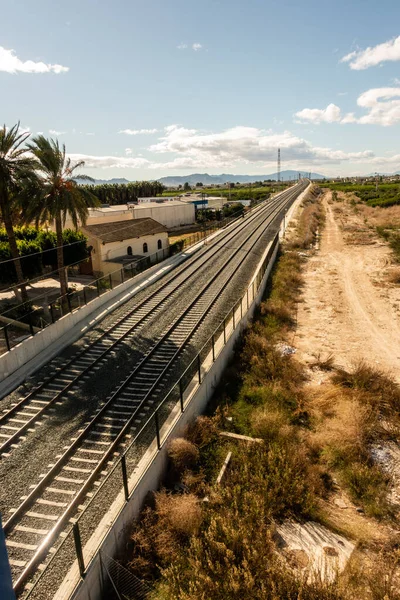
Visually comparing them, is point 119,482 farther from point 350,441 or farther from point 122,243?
point 122,243

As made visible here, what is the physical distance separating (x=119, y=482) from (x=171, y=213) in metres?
60.5

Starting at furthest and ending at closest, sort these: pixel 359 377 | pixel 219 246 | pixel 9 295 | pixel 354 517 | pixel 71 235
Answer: pixel 219 246 → pixel 71 235 → pixel 9 295 → pixel 359 377 → pixel 354 517

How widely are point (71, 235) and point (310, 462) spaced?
30162 millimetres

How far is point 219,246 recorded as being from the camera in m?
46.0

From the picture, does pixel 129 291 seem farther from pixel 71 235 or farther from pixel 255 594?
pixel 255 594

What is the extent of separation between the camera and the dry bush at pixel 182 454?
11.1 metres

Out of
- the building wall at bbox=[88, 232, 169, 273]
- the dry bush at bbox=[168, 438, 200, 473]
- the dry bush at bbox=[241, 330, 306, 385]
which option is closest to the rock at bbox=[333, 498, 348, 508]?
the dry bush at bbox=[168, 438, 200, 473]

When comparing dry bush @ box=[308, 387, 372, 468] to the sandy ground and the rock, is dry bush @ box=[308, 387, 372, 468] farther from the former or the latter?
the sandy ground

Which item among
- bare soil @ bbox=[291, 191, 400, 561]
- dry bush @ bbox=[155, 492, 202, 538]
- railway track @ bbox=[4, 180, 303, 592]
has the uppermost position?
railway track @ bbox=[4, 180, 303, 592]

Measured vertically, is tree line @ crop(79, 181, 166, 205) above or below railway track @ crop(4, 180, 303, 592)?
above

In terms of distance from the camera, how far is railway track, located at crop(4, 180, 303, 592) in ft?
26.8

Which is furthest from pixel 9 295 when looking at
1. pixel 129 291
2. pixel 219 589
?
pixel 219 589

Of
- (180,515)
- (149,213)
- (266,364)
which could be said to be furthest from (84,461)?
(149,213)

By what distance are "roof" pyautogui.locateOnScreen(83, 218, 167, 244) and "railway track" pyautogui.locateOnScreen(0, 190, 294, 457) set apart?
11.3 meters
